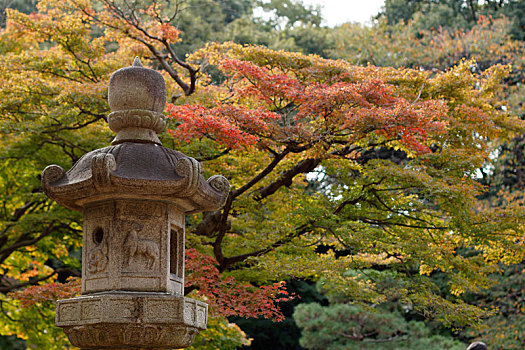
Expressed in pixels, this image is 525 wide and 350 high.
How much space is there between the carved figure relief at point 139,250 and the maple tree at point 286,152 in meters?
3.32

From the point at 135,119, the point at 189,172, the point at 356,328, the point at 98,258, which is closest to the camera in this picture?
the point at 189,172

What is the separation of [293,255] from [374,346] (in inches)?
243

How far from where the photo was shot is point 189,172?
4598 millimetres

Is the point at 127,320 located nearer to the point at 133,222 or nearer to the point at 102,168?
the point at 133,222

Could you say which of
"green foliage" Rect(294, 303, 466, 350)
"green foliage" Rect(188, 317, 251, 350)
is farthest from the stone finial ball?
"green foliage" Rect(294, 303, 466, 350)

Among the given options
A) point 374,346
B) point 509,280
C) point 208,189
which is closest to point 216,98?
point 208,189

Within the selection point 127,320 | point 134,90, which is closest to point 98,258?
point 127,320

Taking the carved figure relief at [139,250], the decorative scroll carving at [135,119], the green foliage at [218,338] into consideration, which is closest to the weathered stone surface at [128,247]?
the carved figure relief at [139,250]

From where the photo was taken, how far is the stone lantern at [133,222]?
14.5ft

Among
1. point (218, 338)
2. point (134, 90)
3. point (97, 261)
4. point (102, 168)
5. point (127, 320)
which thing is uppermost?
point (134, 90)

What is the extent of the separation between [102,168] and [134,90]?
829mm

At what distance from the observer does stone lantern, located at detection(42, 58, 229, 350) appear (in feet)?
14.5

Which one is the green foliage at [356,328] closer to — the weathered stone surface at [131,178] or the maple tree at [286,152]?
the maple tree at [286,152]

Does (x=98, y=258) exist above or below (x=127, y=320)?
above
